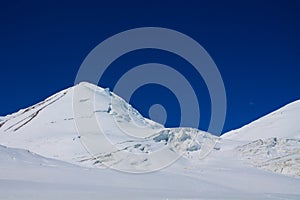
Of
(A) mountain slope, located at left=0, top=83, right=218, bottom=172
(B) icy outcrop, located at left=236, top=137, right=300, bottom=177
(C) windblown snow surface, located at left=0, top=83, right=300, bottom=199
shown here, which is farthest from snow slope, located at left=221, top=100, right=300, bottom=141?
(A) mountain slope, located at left=0, top=83, right=218, bottom=172

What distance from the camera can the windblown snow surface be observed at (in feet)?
92.2

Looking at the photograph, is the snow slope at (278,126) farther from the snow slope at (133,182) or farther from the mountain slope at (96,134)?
the snow slope at (133,182)

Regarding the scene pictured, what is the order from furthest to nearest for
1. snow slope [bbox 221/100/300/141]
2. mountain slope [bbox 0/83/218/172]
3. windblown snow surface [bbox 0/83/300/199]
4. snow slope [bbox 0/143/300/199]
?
snow slope [bbox 221/100/300/141]
mountain slope [bbox 0/83/218/172]
windblown snow surface [bbox 0/83/300/199]
snow slope [bbox 0/143/300/199]

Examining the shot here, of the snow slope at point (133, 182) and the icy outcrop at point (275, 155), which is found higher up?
the icy outcrop at point (275, 155)

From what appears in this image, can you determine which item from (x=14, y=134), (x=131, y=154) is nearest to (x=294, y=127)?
(x=131, y=154)

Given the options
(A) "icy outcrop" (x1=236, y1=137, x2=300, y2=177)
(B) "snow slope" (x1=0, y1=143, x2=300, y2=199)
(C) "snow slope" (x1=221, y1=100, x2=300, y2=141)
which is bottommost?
(B) "snow slope" (x1=0, y1=143, x2=300, y2=199)

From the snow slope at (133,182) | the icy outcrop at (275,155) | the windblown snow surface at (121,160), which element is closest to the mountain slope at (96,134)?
the windblown snow surface at (121,160)

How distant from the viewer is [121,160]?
Answer: 46.1m

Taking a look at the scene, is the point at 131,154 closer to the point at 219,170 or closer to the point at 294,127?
the point at 219,170

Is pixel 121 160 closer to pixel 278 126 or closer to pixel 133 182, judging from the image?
pixel 133 182

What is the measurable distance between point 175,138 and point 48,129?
59.7 ft

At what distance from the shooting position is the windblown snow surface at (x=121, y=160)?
1106 inches

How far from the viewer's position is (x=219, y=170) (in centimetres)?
4791

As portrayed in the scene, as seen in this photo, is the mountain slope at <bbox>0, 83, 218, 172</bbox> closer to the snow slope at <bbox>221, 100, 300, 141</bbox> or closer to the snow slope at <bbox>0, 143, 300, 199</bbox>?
the snow slope at <bbox>0, 143, 300, 199</bbox>
